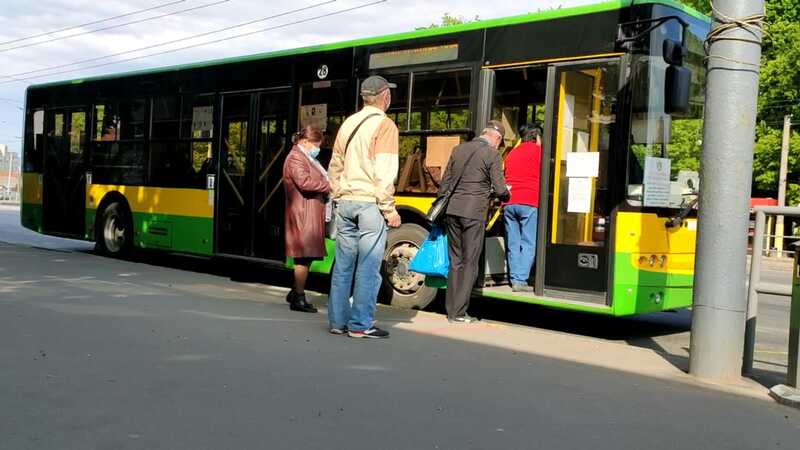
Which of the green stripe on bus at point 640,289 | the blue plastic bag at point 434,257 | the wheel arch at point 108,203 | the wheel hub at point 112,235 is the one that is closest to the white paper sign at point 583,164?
the green stripe on bus at point 640,289

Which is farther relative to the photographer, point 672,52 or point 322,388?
point 672,52

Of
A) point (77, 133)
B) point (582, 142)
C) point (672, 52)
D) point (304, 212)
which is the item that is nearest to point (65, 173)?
point (77, 133)

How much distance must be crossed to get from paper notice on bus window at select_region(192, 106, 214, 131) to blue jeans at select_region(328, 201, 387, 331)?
558cm

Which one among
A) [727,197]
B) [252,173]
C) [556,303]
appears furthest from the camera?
[252,173]

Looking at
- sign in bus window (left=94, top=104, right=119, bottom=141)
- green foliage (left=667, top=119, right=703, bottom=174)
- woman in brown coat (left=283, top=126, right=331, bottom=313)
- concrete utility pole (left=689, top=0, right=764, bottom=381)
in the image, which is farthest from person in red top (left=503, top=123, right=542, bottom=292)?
sign in bus window (left=94, top=104, right=119, bottom=141)

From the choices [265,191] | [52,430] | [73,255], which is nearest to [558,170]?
[265,191]

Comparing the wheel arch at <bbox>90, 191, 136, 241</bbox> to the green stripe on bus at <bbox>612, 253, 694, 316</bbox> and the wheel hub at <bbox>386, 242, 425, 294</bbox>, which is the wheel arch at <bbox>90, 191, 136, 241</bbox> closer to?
the wheel hub at <bbox>386, 242, 425, 294</bbox>

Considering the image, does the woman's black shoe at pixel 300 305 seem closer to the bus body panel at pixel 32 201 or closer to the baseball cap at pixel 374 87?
the baseball cap at pixel 374 87

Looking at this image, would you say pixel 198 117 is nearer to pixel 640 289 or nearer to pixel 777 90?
pixel 640 289

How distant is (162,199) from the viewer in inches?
476

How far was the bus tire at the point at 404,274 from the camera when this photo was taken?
28.0 ft

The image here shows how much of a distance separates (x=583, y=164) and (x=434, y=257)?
5.58ft

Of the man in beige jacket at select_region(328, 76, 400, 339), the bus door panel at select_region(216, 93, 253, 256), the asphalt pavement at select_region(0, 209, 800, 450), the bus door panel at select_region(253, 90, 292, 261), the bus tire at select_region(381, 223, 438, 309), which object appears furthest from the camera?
the bus door panel at select_region(216, 93, 253, 256)

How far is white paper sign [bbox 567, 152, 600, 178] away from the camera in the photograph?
7.33 metres
